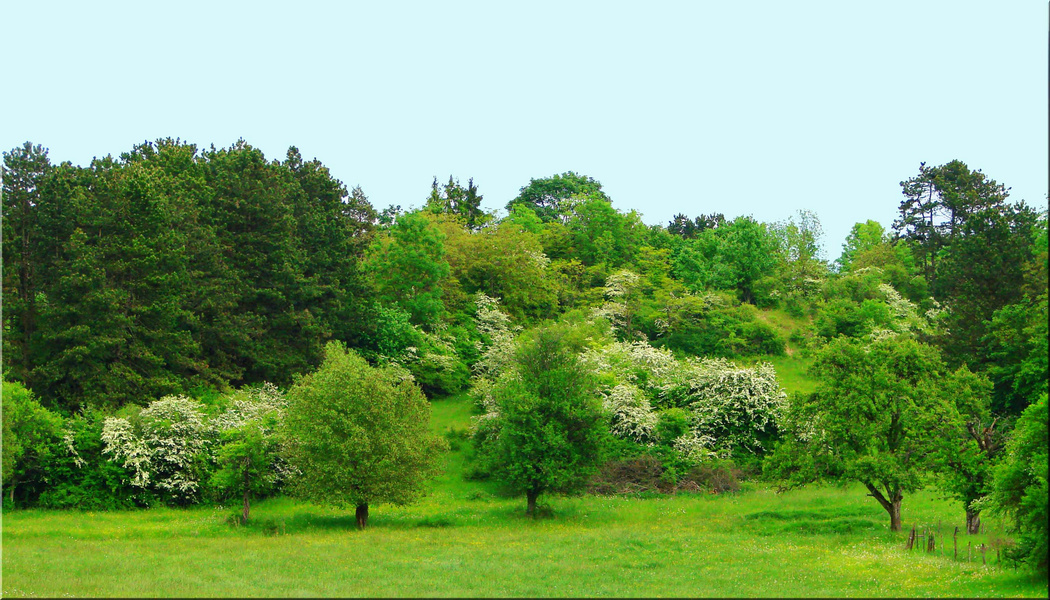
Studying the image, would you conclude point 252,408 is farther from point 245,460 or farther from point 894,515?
point 894,515

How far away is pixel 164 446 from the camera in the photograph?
1671 inches

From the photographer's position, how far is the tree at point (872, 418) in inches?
1419

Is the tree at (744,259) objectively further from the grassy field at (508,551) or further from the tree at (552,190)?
the grassy field at (508,551)

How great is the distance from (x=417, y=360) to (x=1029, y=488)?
42.1 m

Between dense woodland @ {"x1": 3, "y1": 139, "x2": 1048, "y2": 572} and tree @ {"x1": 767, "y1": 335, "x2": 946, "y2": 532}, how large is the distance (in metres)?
0.11

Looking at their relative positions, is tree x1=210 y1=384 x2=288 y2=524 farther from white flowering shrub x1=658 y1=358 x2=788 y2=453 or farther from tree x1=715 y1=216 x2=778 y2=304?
tree x1=715 y1=216 x2=778 y2=304

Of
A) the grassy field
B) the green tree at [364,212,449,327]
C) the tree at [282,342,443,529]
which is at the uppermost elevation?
the green tree at [364,212,449,327]

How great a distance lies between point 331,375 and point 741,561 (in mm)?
20103

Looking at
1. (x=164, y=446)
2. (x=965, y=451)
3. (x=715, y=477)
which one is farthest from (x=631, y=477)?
(x=164, y=446)

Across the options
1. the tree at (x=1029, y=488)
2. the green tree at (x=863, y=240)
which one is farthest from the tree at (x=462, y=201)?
the tree at (x=1029, y=488)

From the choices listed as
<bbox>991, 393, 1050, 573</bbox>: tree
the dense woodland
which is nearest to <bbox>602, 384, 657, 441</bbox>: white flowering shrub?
the dense woodland

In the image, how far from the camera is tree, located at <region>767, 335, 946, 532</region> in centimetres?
3603

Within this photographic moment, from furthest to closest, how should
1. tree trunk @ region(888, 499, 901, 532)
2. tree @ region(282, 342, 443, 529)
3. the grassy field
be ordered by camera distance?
tree @ region(282, 342, 443, 529), tree trunk @ region(888, 499, 901, 532), the grassy field

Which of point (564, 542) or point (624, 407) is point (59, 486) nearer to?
point (564, 542)
